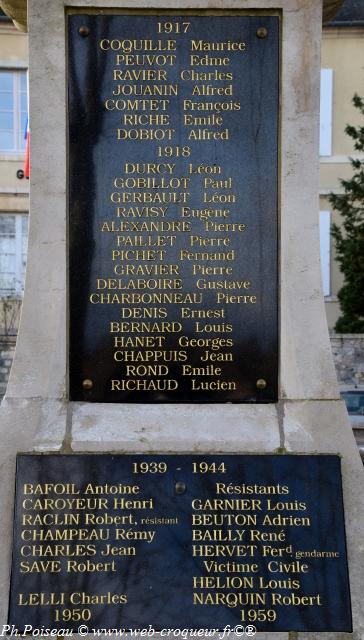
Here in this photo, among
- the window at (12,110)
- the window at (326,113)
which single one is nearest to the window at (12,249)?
the window at (12,110)

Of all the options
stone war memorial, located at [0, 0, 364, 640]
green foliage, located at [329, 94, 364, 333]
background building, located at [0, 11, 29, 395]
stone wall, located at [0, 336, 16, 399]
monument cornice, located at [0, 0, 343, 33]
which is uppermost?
background building, located at [0, 11, 29, 395]

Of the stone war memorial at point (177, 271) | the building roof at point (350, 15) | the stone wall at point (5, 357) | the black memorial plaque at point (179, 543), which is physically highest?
the building roof at point (350, 15)

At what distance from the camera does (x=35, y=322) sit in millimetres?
4992

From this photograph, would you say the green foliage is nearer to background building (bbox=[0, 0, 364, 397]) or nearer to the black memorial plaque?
background building (bbox=[0, 0, 364, 397])

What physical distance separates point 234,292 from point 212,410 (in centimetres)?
61

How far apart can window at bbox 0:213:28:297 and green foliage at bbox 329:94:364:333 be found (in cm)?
735

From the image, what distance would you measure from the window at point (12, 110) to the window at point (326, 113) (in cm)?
688

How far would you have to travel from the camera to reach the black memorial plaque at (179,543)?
4.64 meters

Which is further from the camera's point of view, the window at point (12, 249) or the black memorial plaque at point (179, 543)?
the window at point (12, 249)

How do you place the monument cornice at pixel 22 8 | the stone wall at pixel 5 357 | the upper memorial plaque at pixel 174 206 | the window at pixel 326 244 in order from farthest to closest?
the window at pixel 326 244
the stone wall at pixel 5 357
the monument cornice at pixel 22 8
the upper memorial plaque at pixel 174 206

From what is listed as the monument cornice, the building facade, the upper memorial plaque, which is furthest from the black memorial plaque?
the building facade

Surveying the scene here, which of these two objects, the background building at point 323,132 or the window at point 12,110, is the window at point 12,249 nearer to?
the background building at point 323,132

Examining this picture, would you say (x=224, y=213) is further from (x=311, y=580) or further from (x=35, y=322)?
(x=311, y=580)

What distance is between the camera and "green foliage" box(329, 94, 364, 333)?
19.4 meters
